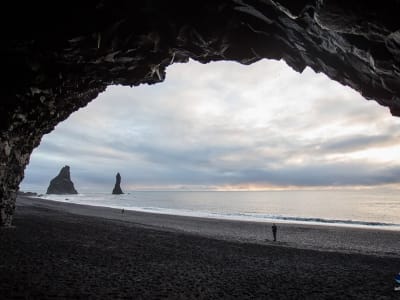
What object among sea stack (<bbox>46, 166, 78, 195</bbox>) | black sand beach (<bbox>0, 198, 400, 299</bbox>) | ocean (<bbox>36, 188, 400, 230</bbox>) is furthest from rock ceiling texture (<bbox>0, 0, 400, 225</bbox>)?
sea stack (<bbox>46, 166, 78, 195</bbox>)

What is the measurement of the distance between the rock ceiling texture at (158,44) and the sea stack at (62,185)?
173 metres

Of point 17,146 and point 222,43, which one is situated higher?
point 222,43

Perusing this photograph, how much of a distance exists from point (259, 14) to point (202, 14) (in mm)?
2772

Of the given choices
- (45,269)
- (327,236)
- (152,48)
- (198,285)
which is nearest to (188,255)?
(198,285)

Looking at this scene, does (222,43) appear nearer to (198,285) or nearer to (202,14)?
(202,14)

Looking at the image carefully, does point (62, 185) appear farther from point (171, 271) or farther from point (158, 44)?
point (171, 271)

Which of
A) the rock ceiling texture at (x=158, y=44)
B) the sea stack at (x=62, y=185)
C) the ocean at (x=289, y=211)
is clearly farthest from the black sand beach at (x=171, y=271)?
the sea stack at (x=62, y=185)

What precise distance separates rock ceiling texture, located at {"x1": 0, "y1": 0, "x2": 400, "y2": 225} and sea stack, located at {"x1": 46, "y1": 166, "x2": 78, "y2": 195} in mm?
173306

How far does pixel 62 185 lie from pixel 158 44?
604 feet

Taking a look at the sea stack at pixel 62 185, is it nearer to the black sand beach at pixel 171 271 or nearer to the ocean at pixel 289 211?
the ocean at pixel 289 211

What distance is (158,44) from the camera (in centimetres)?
1778

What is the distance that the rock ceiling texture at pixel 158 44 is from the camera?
436 inches

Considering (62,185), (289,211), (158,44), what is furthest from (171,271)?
(62,185)

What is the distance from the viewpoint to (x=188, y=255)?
17969 millimetres
